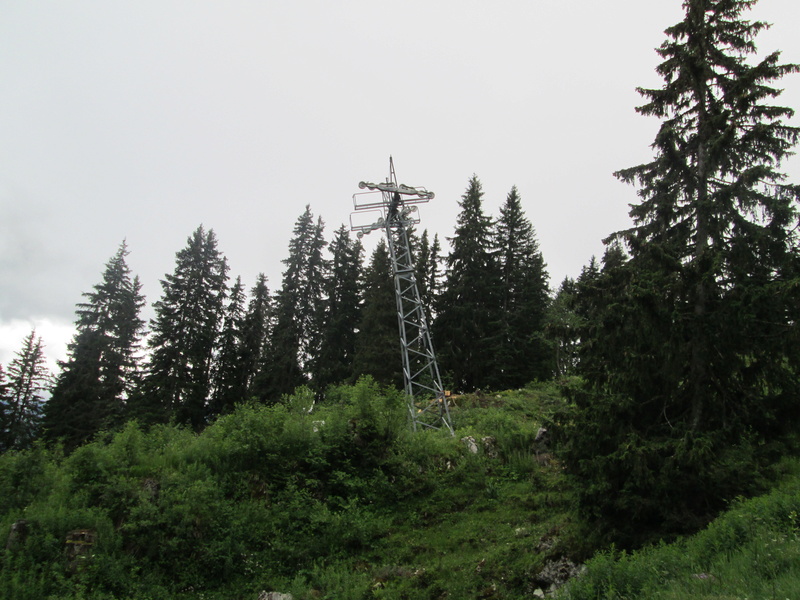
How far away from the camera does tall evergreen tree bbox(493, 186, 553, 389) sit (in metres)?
28.3

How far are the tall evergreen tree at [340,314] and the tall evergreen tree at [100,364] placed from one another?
39.3 feet

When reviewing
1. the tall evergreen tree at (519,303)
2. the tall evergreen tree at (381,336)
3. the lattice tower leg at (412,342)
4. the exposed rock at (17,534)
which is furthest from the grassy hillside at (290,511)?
the tall evergreen tree at (519,303)

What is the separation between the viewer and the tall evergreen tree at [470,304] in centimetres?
2911

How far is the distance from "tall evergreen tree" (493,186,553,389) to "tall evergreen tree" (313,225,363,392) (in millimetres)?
9496

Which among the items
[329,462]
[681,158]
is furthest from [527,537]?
[681,158]

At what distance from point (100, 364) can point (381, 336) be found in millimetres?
18335

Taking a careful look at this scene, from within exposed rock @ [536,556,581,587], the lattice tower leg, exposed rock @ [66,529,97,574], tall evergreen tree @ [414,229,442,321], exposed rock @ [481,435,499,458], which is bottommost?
exposed rock @ [536,556,581,587]

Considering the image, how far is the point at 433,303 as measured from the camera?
33.3 m

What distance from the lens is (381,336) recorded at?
26781mm

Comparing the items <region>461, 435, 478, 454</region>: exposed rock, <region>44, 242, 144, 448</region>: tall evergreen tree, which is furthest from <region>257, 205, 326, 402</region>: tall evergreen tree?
<region>461, 435, 478, 454</region>: exposed rock

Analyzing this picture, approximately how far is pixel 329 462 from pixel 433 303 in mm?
22707

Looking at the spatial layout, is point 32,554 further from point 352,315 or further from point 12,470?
point 352,315

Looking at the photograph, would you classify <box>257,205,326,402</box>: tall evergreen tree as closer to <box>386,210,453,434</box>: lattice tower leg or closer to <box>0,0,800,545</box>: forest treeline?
<box>386,210,453,434</box>: lattice tower leg

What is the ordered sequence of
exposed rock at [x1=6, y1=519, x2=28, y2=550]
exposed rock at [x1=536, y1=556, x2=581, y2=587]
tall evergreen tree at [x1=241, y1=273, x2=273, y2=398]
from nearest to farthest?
exposed rock at [x1=536, y1=556, x2=581, y2=587] < exposed rock at [x1=6, y1=519, x2=28, y2=550] < tall evergreen tree at [x1=241, y1=273, x2=273, y2=398]
